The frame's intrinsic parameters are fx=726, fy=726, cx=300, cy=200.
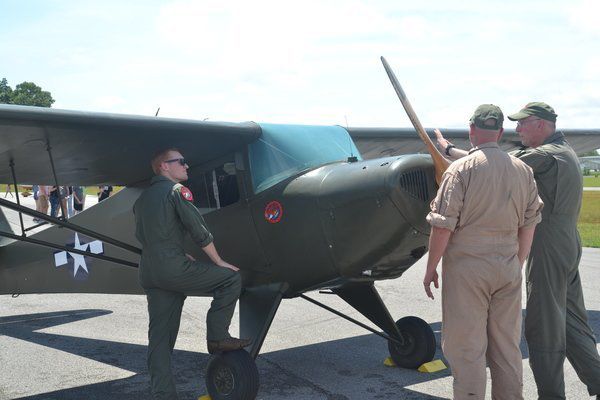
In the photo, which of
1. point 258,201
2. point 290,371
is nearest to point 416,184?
point 258,201

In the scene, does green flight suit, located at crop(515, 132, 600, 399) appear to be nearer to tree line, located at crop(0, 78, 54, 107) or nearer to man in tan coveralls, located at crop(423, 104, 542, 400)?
man in tan coveralls, located at crop(423, 104, 542, 400)

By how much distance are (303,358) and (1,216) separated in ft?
12.7

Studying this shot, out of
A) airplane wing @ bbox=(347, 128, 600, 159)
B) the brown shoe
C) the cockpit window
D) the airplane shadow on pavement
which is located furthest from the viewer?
airplane wing @ bbox=(347, 128, 600, 159)

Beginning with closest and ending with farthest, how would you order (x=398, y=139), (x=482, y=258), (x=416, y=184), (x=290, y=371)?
(x=482, y=258), (x=416, y=184), (x=290, y=371), (x=398, y=139)

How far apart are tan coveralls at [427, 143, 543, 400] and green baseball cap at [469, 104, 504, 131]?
16 centimetres

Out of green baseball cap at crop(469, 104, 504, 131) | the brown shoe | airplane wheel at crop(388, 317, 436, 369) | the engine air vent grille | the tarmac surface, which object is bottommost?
the tarmac surface

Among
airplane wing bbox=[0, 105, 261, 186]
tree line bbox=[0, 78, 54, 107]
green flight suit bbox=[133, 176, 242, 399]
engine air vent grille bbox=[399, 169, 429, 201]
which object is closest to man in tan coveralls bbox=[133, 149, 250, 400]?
green flight suit bbox=[133, 176, 242, 399]

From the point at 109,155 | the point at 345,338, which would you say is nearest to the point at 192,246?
the point at 109,155

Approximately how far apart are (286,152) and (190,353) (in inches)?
90.8

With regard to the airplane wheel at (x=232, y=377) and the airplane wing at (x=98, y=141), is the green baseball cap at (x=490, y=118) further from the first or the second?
the airplane wheel at (x=232, y=377)

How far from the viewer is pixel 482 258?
4098mm

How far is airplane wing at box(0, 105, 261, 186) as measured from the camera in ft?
17.7

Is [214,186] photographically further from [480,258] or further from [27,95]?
[27,95]

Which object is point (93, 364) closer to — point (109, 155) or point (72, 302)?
point (109, 155)
